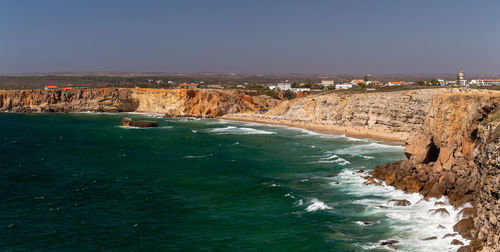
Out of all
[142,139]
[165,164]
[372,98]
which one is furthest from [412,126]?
[142,139]

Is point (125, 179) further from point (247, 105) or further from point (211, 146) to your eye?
point (247, 105)

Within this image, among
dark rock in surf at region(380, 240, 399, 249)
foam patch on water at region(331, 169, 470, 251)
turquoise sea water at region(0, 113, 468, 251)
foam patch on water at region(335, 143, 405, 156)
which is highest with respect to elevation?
foam patch on water at region(335, 143, 405, 156)

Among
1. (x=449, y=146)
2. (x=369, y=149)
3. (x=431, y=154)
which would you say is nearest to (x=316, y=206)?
(x=449, y=146)

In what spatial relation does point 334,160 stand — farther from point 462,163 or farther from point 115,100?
point 115,100

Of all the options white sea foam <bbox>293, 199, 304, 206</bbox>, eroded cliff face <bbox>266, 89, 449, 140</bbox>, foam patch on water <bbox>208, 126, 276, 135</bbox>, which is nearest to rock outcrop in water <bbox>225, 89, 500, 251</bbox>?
eroded cliff face <bbox>266, 89, 449, 140</bbox>

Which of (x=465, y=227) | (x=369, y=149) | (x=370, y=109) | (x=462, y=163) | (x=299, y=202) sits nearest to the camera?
(x=465, y=227)

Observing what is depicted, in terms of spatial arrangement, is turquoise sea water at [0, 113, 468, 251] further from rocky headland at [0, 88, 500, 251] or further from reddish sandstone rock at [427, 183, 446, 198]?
rocky headland at [0, 88, 500, 251]
